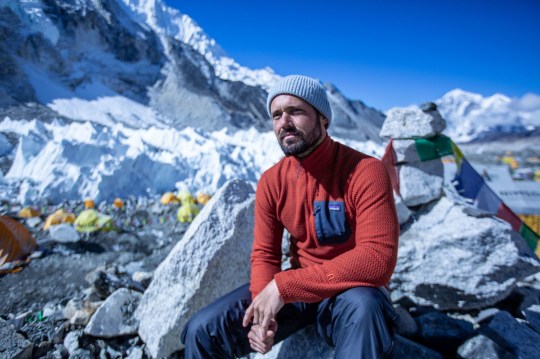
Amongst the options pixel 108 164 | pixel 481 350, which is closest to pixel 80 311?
pixel 481 350

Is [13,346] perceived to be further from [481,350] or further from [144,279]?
[481,350]

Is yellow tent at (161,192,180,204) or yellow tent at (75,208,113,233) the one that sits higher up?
yellow tent at (161,192,180,204)

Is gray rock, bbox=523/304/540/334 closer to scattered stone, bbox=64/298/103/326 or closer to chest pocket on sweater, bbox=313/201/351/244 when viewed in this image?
chest pocket on sweater, bbox=313/201/351/244

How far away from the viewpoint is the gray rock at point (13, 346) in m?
2.17

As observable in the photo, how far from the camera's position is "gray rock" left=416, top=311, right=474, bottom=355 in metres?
2.13

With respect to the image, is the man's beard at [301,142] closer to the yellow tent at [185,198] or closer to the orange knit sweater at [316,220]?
the orange knit sweater at [316,220]

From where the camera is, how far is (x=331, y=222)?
169 centimetres

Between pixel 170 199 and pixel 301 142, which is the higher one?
pixel 301 142

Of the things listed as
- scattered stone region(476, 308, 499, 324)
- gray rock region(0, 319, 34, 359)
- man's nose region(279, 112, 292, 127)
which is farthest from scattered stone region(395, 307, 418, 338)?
gray rock region(0, 319, 34, 359)

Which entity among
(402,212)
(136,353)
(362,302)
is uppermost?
(402,212)

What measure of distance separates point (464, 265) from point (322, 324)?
5.90 feet

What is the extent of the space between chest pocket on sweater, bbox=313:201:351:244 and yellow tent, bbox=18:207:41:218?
8.92 m

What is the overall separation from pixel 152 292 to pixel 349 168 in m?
1.96

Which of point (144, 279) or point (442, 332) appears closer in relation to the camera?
point (442, 332)
